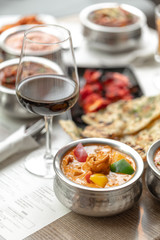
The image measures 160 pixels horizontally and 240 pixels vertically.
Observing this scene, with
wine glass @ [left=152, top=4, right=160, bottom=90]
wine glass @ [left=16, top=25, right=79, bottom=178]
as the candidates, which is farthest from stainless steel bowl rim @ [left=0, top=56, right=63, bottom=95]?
wine glass @ [left=152, top=4, right=160, bottom=90]

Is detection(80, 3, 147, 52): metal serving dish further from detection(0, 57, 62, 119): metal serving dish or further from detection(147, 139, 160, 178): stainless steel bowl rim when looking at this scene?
detection(147, 139, 160, 178): stainless steel bowl rim

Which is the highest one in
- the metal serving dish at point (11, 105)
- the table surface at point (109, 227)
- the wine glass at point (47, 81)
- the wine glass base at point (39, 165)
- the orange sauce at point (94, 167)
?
the wine glass at point (47, 81)

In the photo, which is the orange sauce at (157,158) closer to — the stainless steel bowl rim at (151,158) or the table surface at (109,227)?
the stainless steel bowl rim at (151,158)

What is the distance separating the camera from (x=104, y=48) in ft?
10.0

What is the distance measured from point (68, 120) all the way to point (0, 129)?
0.37 meters

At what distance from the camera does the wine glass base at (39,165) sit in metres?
1.90

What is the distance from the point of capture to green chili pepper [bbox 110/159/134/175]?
160cm

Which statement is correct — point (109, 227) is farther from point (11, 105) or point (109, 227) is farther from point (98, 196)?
point (11, 105)

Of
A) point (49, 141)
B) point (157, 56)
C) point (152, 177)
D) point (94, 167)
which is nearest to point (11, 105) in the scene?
point (49, 141)

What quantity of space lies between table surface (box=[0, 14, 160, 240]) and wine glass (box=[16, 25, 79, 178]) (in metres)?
0.33

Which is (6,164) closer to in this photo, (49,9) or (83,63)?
(83,63)

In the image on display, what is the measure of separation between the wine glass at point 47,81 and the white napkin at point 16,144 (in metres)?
0.11

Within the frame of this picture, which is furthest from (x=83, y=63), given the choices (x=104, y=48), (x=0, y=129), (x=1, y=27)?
(x=0, y=129)

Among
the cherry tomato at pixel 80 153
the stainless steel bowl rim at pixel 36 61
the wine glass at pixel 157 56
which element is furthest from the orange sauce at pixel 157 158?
the wine glass at pixel 157 56
